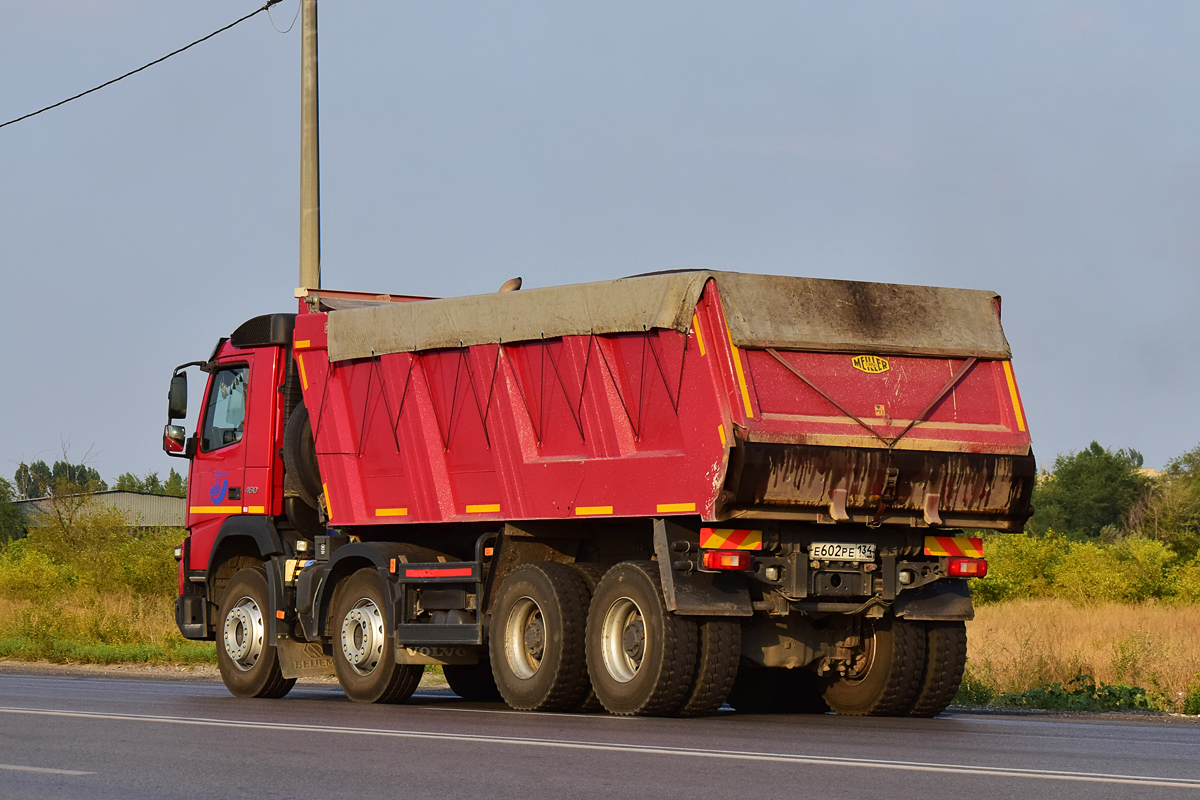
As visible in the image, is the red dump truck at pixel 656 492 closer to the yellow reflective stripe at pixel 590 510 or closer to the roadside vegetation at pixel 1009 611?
the yellow reflective stripe at pixel 590 510

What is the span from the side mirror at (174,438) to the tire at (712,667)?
22.8ft

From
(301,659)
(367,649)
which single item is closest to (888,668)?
(367,649)

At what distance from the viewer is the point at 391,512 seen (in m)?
14.9

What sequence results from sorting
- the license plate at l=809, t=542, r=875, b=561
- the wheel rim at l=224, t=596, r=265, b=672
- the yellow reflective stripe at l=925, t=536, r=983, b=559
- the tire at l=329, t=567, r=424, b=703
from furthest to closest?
the wheel rim at l=224, t=596, r=265, b=672, the tire at l=329, t=567, r=424, b=703, the yellow reflective stripe at l=925, t=536, r=983, b=559, the license plate at l=809, t=542, r=875, b=561

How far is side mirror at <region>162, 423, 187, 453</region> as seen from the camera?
17.0 m

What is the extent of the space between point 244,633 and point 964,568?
6.86 m

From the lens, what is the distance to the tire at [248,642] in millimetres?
15805

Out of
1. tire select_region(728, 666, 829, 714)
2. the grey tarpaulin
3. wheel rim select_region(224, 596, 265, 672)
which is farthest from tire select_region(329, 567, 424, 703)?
tire select_region(728, 666, 829, 714)

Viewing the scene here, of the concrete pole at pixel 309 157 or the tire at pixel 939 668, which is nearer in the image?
the tire at pixel 939 668

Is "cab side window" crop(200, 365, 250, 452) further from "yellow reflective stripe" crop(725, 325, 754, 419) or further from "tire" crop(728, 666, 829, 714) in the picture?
"yellow reflective stripe" crop(725, 325, 754, 419)

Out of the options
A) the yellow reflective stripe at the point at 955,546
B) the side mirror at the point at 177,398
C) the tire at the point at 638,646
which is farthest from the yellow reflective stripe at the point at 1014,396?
the side mirror at the point at 177,398

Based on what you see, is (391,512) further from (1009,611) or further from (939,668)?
(1009,611)

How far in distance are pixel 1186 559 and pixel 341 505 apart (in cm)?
3231

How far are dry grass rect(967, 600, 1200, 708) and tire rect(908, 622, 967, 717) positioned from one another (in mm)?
2843
